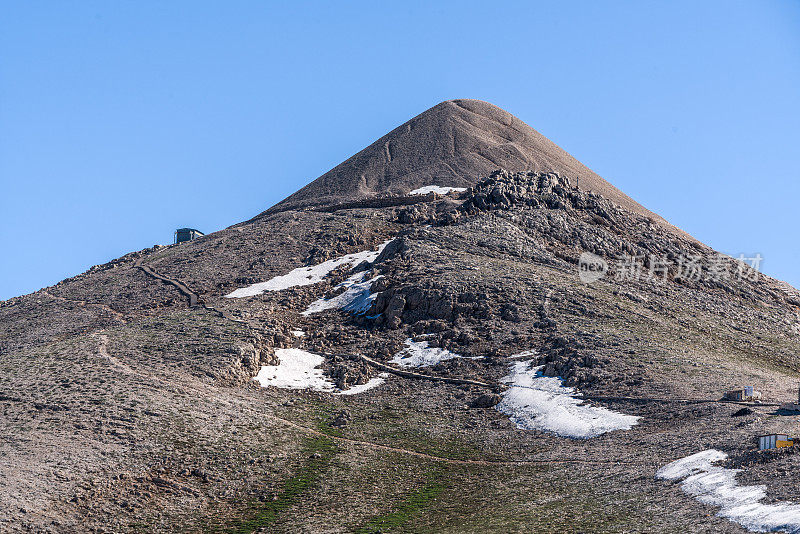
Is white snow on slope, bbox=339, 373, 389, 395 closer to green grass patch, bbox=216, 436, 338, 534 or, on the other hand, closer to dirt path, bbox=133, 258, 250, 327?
green grass patch, bbox=216, 436, 338, 534

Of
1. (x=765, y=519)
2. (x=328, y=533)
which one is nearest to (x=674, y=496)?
(x=765, y=519)

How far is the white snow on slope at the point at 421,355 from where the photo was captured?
68.7m

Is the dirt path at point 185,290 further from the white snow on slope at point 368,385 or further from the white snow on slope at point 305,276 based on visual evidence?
the white snow on slope at point 368,385

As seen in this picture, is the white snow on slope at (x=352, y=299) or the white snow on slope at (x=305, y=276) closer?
the white snow on slope at (x=352, y=299)

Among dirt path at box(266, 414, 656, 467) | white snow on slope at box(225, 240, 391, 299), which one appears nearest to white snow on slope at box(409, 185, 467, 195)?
white snow on slope at box(225, 240, 391, 299)

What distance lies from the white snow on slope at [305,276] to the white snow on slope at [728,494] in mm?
49575

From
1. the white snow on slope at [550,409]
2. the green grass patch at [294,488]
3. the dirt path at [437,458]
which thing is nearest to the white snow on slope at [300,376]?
the dirt path at [437,458]

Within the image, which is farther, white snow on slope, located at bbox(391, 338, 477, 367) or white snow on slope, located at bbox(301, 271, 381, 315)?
white snow on slope, located at bbox(301, 271, 381, 315)

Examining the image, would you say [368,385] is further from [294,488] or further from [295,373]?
[294,488]

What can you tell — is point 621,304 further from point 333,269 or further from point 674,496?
point 674,496

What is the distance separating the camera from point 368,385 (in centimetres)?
6638

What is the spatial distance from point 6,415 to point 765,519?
143ft

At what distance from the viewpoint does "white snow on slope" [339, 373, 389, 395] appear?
65625 mm

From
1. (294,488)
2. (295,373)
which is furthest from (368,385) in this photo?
(294,488)
